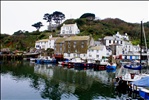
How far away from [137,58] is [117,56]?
7.08 meters

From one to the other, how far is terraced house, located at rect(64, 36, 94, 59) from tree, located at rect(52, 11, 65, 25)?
175ft

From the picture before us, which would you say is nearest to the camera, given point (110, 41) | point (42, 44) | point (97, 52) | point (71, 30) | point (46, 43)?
point (97, 52)

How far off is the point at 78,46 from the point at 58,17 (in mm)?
60100

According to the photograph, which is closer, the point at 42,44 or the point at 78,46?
the point at 78,46

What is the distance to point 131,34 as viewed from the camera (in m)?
111

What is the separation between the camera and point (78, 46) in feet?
252

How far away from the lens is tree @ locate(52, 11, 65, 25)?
12988cm

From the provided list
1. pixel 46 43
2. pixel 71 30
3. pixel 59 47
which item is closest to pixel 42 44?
pixel 46 43

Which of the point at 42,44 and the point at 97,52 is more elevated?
the point at 42,44

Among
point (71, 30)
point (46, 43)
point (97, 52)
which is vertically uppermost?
point (71, 30)

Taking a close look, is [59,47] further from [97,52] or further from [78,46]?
[97,52]

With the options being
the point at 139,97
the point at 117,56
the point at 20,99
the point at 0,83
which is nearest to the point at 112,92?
the point at 139,97

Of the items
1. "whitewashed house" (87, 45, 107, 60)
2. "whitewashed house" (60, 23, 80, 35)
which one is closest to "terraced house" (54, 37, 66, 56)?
"whitewashed house" (87, 45, 107, 60)

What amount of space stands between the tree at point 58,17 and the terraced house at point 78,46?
175ft
